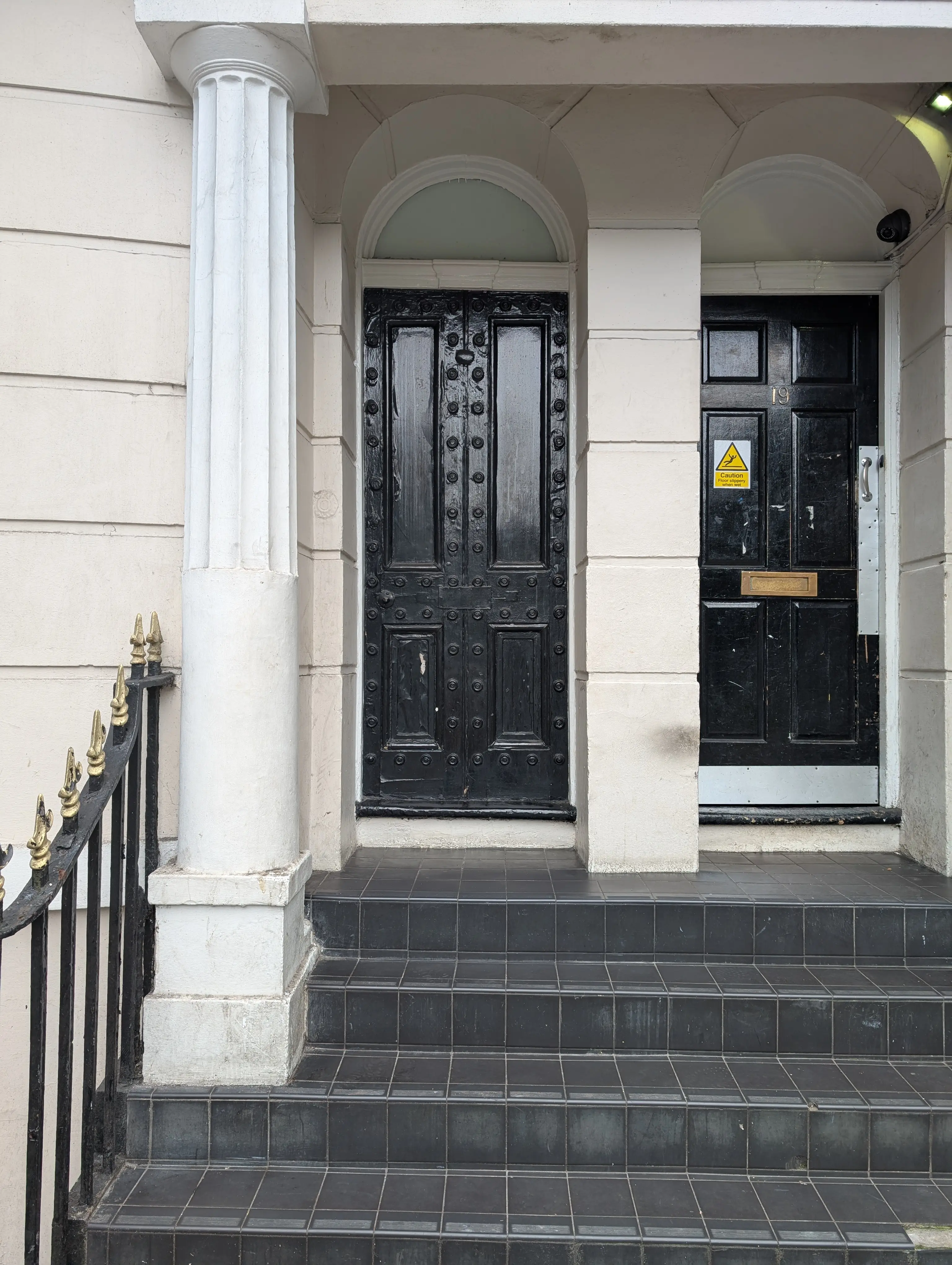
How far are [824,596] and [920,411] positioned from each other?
3.41 ft

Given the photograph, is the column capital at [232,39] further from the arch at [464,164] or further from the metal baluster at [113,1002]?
the metal baluster at [113,1002]

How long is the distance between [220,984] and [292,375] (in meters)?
2.19

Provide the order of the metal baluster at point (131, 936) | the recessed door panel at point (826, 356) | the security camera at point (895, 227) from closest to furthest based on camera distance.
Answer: the metal baluster at point (131, 936) < the security camera at point (895, 227) < the recessed door panel at point (826, 356)

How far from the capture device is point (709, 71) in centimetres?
347

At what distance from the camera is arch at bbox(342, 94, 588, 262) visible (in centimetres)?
436

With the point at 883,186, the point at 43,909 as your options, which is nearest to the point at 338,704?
the point at 43,909

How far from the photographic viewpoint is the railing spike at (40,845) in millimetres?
2459

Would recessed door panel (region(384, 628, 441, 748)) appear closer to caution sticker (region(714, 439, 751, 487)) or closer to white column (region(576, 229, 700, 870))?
white column (region(576, 229, 700, 870))

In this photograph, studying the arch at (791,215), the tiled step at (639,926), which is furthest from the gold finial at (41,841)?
the arch at (791,215)

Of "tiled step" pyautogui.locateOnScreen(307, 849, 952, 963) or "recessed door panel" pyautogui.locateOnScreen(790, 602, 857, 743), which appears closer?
"tiled step" pyautogui.locateOnScreen(307, 849, 952, 963)

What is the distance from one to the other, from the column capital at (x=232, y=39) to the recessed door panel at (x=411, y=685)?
252 centimetres

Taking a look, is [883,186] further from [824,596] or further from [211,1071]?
[211,1071]

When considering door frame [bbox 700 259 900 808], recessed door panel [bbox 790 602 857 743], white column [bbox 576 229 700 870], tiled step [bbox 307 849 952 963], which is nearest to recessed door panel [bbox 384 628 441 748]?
white column [bbox 576 229 700 870]

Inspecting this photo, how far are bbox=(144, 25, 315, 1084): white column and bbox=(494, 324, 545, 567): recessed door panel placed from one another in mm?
1750
